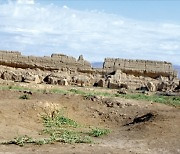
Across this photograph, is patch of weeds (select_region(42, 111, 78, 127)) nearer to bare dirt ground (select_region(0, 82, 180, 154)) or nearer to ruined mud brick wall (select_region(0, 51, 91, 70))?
bare dirt ground (select_region(0, 82, 180, 154))

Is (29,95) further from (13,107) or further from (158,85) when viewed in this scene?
(158,85)

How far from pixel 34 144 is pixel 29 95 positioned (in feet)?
23.9

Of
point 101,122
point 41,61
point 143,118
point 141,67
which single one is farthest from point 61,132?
point 141,67

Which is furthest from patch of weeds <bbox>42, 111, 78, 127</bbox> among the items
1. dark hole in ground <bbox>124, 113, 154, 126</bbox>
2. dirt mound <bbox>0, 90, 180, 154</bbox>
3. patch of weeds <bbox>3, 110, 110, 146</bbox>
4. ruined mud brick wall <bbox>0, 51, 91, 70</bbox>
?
ruined mud brick wall <bbox>0, 51, 91, 70</bbox>

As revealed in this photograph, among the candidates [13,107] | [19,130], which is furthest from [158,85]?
[19,130]

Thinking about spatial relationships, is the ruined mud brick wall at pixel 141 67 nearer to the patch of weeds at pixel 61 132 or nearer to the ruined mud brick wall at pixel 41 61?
the ruined mud brick wall at pixel 41 61

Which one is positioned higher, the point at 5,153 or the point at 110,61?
the point at 110,61

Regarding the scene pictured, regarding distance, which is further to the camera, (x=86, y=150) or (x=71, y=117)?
(x=71, y=117)

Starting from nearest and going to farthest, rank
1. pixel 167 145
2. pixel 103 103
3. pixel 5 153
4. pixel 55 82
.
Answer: pixel 5 153 → pixel 167 145 → pixel 103 103 → pixel 55 82

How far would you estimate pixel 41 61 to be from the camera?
29828 mm

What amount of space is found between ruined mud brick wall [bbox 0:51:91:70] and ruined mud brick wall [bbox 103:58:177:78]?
168cm

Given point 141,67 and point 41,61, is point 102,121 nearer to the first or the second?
point 41,61

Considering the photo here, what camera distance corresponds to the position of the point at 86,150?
10250 millimetres

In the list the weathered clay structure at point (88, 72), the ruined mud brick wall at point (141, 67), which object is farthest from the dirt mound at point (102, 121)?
the ruined mud brick wall at point (141, 67)
